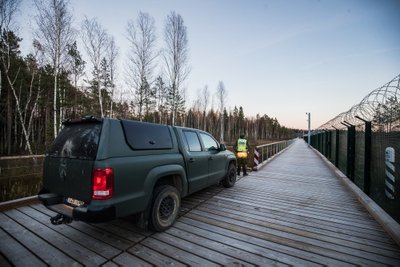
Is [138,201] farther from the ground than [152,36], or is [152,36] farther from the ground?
[152,36]

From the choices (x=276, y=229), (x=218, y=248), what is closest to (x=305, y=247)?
(x=276, y=229)

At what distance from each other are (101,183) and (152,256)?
1.23m

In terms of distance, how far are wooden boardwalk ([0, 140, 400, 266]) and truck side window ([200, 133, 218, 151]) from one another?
4.82 feet

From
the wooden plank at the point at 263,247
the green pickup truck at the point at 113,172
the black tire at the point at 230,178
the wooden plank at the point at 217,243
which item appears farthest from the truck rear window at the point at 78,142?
the black tire at the point at 230,178

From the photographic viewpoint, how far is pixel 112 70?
1905cm

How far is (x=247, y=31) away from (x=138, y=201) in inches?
494

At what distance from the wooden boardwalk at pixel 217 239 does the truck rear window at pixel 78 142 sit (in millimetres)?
1364

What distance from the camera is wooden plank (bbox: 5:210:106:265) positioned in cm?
248

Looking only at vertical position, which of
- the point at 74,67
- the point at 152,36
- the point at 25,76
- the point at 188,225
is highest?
the point at 152,36

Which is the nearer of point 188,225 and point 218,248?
point 218,248

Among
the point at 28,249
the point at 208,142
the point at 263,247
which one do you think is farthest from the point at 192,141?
the point at 28,249

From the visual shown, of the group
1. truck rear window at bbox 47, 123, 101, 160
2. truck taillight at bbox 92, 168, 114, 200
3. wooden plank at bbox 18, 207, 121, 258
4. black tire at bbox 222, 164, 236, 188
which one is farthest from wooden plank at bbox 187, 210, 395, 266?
Answer: truck rear window at bbox 47, 123, 101, 160

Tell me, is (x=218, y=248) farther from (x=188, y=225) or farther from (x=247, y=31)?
(x=247, y=31)

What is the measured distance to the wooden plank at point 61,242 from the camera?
2482 mm
